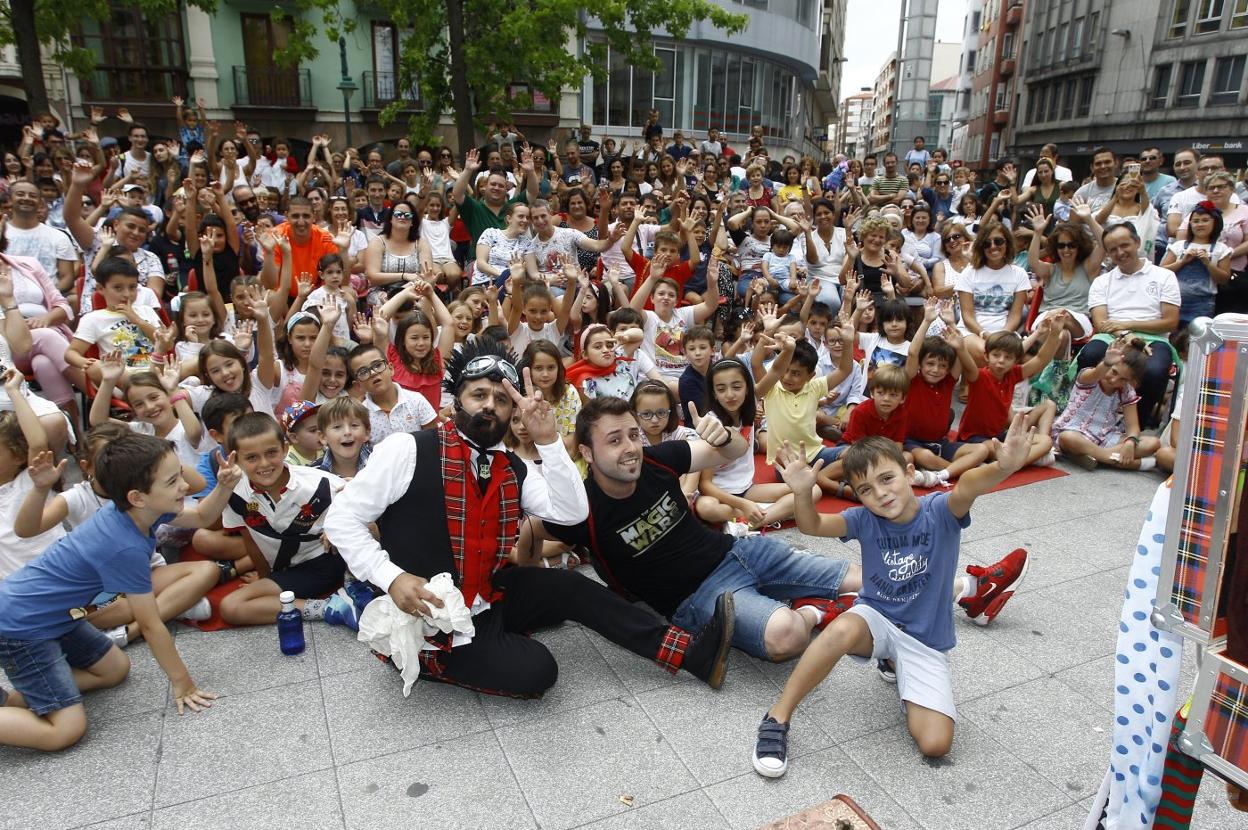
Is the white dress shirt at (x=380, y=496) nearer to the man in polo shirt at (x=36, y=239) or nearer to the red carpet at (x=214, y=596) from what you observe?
the red carpet at (x=214, y=596)

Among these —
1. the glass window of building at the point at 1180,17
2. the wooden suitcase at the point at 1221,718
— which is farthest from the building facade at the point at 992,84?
the wooden suitcase at the point at 1221,718

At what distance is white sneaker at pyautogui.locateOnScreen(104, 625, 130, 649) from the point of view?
11.5 feet

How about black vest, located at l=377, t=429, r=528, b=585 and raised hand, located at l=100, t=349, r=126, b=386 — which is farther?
raised hand, located at l=100, t=349, r=126, b=386

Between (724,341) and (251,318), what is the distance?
4190 millimetres

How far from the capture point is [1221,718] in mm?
1694

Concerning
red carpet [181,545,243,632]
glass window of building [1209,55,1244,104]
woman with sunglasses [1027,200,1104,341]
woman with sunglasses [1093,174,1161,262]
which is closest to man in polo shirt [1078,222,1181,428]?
woman with sunglasses [1027,200,1104,341]

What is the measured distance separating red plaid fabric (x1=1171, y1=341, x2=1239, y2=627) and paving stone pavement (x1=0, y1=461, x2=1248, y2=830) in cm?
126

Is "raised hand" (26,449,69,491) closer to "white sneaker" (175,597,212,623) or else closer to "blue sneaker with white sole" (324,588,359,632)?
"white sneaker" (175,597,212,623)

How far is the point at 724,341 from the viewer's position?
7.79m

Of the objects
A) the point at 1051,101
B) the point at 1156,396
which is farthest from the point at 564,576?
the point at 1051,101

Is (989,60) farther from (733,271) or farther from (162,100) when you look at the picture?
(733,271)

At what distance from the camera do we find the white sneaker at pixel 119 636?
11.5ft

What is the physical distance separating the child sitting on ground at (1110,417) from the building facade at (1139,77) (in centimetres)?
2755

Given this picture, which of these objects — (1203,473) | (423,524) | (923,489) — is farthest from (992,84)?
(1203,473)
